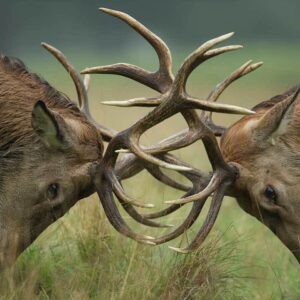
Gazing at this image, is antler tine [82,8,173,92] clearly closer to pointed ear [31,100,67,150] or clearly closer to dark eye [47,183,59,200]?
pointed ear [31,100,67,150]

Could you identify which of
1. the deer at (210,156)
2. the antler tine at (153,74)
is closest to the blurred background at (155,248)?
the deer at (210,156)

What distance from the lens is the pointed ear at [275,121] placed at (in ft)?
26.5

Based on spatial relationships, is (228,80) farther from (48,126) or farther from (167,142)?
(48,126)

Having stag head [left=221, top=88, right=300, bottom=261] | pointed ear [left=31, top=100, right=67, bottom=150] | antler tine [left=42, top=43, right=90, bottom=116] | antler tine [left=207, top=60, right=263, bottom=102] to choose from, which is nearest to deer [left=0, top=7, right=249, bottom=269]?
pointed ear [left=31, top=100, right=67, bottom=150]

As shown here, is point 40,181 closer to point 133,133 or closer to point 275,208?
point 133,133

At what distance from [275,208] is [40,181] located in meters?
1.55

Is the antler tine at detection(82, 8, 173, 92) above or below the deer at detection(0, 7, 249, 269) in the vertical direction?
above

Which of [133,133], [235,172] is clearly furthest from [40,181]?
[235,172]

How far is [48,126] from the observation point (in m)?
8.05

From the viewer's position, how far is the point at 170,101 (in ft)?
26.6

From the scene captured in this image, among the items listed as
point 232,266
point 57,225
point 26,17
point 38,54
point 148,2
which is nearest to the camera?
point 232,266

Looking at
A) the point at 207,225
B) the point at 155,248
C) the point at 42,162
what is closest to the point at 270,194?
the point at 207,225

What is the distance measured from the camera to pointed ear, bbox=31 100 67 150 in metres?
7.93

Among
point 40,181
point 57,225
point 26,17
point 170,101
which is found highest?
point 170,101
